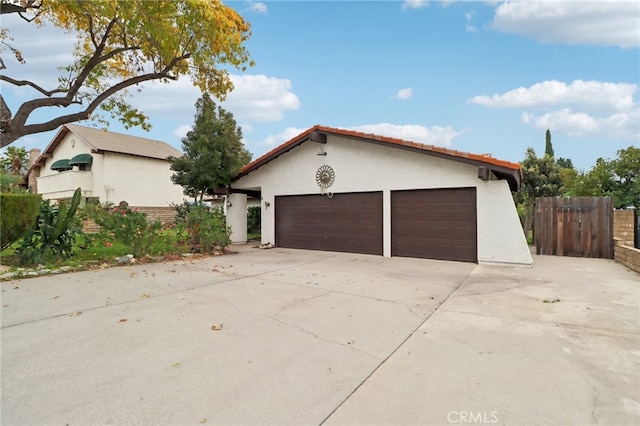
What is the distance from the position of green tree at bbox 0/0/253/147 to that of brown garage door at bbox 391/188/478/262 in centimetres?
743

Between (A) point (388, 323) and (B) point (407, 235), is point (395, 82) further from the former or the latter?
(A) point (388, 323)

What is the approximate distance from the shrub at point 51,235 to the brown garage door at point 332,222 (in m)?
6.59

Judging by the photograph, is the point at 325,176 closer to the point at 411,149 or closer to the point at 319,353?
the point at 411,149

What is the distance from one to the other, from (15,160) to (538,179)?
38.1m

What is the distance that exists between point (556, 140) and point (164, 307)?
40.6 m

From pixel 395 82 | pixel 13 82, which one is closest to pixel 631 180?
pixel 395 82

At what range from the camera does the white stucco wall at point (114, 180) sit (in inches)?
829

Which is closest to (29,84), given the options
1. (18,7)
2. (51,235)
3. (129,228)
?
(18,7)

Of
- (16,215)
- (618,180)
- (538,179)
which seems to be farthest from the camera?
(538,179)

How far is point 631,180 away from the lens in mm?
13812

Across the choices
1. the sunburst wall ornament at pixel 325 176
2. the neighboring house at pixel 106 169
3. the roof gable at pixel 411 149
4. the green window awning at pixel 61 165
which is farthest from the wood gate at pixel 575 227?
the green window awning at pixel 61 165

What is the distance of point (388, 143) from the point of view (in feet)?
31.8

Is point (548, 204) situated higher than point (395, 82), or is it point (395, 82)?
point (395, 82)

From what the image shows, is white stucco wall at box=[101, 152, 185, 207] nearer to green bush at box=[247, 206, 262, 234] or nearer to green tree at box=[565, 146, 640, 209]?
green bush at box=[247, 206, 262, 234]
